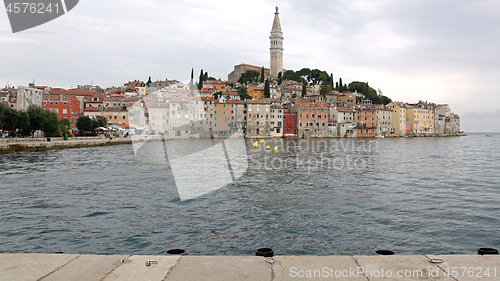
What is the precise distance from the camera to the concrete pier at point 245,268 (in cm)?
321

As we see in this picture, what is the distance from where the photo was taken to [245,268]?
340 cm

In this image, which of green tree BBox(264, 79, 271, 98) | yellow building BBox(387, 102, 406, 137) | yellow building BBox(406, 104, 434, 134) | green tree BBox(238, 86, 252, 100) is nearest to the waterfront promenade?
green tree BBox(238, 86, 252, 100)

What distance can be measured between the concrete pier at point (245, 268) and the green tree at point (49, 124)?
141ft

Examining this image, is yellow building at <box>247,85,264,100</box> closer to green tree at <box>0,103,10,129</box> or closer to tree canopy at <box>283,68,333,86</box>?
tree canopy at <box>283,68,333,86</box>

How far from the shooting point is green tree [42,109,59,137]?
41.0 meters

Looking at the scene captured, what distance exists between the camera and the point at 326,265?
348 centimetres

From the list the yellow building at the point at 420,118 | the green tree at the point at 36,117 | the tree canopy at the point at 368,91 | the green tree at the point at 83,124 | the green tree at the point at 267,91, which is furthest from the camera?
the tree canopy at the point at 368,91

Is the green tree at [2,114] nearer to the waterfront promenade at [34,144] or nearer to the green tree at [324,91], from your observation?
the waterfront promenade at [34,144]

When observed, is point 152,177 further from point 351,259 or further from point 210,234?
point 351,259

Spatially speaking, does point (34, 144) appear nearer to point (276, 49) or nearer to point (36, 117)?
point (36, 117)

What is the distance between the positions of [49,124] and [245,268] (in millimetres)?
45731

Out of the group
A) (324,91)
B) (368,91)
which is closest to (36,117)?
(324,91)

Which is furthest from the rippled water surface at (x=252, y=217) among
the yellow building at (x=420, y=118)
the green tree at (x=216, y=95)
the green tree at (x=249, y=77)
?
the green tree at (x=249, y=77)

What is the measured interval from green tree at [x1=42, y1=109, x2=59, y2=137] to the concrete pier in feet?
141
